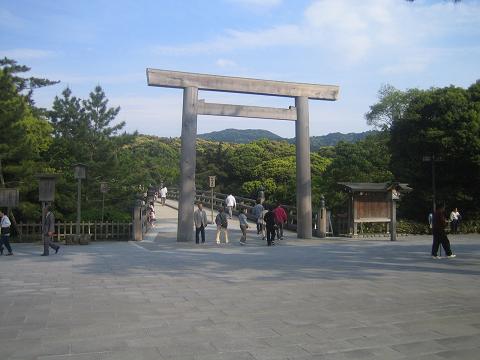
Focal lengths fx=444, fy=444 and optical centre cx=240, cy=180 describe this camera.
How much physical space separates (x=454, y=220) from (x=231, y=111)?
12.1 meters

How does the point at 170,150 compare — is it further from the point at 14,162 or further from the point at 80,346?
the point at 80,346

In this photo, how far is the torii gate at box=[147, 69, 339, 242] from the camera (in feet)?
54.2

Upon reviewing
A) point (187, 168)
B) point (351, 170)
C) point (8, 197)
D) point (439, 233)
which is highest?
point (351, 170)

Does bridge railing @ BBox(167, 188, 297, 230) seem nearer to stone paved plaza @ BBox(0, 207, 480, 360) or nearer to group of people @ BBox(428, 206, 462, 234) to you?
group of people @ BBox(428, 206, 462, 234)

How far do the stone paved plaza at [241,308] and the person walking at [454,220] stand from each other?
9838 millimetres

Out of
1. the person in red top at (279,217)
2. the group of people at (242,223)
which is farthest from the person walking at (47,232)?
the person in red top at (279,217)

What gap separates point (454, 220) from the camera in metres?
21.1

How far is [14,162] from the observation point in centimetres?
1933

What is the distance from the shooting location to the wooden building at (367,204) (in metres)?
18.8

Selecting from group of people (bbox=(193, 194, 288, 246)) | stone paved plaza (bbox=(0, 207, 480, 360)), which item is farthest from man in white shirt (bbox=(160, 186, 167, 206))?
stone paved plaza (bbox=(0, 207, 480, 360))

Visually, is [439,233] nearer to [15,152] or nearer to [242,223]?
[242,223]

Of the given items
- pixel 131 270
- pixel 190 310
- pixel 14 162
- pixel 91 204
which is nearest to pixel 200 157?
pixel 91 204

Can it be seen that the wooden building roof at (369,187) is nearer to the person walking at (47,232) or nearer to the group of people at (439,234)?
the group of people at (439,234)

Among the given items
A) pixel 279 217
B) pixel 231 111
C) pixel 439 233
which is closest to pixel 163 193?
pixel 231 111
